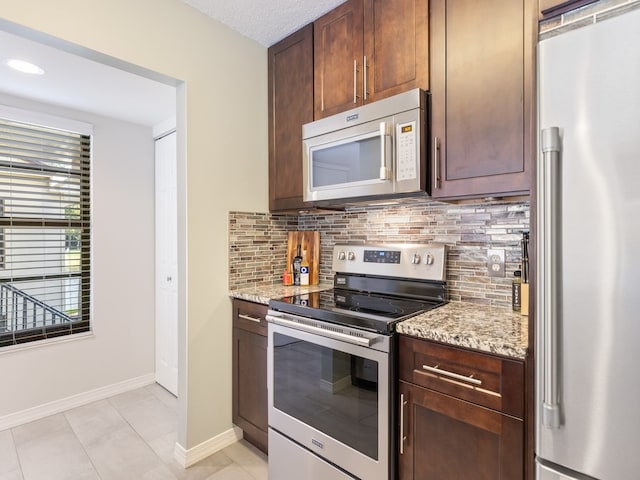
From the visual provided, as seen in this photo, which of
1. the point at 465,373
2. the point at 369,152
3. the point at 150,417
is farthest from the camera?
the point at 150,417

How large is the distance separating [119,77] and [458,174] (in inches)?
86.5

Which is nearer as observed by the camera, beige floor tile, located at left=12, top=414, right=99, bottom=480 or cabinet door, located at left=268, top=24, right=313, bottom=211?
beige floor tile, located at left=12, top=414, right=99, bottom=480

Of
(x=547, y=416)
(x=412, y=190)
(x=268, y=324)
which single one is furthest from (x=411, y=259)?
(x=547, y=416)

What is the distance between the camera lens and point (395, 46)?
5.62 ft

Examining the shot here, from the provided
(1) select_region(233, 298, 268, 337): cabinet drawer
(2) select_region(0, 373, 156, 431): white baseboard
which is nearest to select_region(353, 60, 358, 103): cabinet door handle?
(1) select_region(233, 298, 268, 337): cabinet drawer

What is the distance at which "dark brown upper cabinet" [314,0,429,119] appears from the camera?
5.39 feet

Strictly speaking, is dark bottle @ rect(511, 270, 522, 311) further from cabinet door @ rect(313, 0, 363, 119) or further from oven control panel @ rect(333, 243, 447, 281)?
cabinet door @ rect(313, 0, 363, 119)

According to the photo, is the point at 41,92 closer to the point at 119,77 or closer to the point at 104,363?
the point at 119,77

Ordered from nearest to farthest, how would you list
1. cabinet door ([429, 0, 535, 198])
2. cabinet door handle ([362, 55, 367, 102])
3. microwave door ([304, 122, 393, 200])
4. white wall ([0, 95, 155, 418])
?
cabinet door ([429, 0, 535, 198]) < microwave door ([304, 122, 393, 200]) < cabinet door handle ([362, 55, 367, 102]) < white wall ([0, 95, 155, 418])

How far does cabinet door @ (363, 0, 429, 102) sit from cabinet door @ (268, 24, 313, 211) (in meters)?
0.45

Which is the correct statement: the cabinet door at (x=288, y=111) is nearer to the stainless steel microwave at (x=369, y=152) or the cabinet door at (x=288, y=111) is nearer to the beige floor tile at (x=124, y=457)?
the stainless steel microwave at (x=369, y=152)

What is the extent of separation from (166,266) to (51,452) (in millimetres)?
1460

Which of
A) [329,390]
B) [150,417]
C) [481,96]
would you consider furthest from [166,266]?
[481,96]

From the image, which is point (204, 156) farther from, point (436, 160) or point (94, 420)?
point (94, 420)
